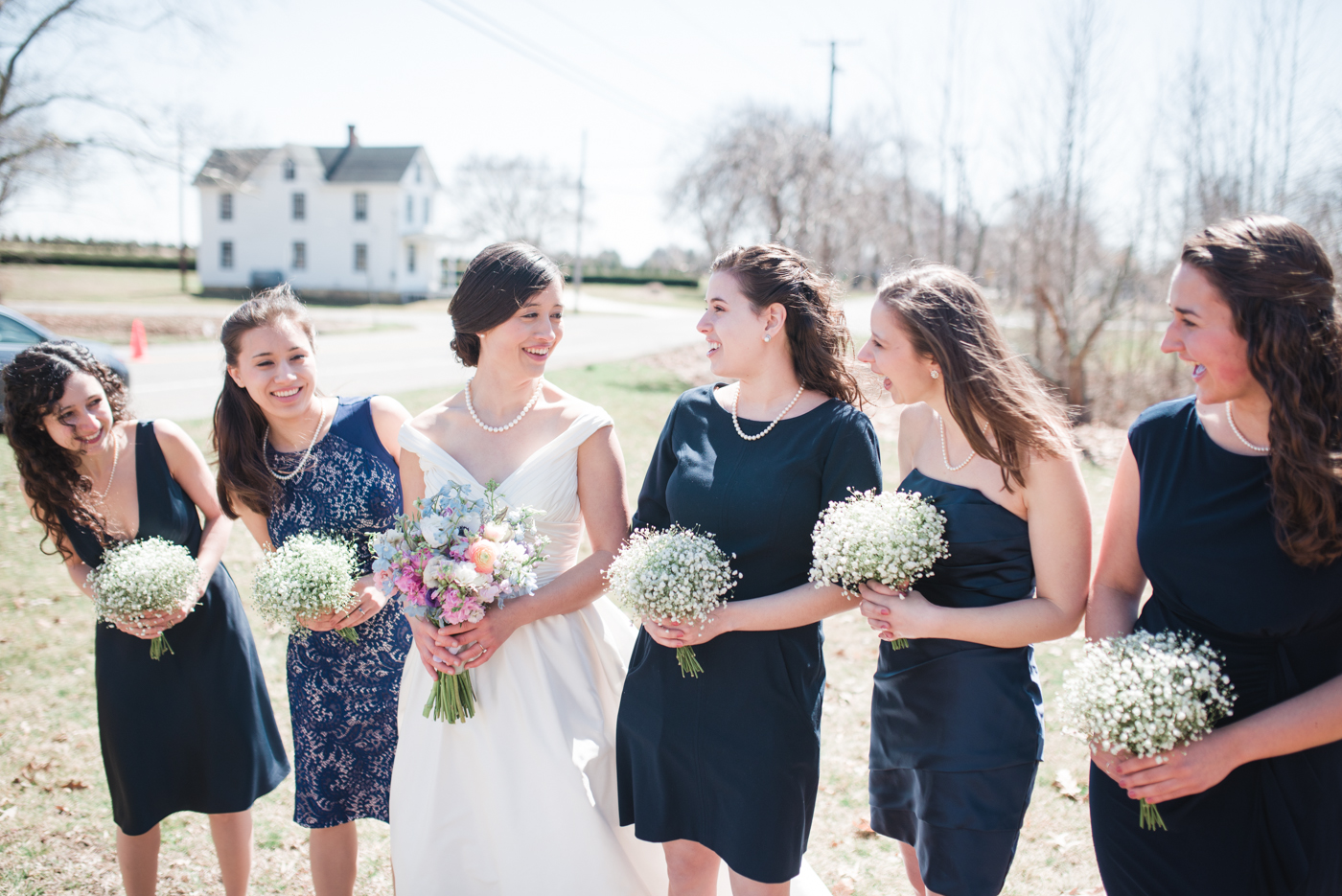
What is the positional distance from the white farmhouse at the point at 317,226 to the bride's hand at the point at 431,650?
52162 mm

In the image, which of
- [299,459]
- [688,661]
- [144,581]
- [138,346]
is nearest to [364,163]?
[138,346]

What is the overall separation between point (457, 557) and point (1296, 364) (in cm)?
255

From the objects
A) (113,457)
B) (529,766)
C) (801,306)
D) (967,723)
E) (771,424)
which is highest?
(801,306)

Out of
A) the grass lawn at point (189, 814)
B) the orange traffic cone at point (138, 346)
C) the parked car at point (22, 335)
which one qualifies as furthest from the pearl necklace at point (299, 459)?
the orange traffic cone at point (138, 346)

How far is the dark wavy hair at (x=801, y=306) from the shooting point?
3.00 m

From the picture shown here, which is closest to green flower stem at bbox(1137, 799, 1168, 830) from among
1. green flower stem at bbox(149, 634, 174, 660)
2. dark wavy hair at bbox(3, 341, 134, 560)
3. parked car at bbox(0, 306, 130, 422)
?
green flower stem at bbox(149, 634, 174, 660)

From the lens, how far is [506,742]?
321 centimetres

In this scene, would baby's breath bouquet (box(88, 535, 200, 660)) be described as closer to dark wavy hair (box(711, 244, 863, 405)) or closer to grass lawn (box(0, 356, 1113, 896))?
grass lawn (box(0, 356, 1113, 896))

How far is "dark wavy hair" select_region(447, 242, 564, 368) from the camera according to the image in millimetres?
3256

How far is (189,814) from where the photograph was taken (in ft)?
15.4

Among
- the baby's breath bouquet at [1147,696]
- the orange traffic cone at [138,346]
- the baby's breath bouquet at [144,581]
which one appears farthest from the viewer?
the orange traffic cone at [138,346]

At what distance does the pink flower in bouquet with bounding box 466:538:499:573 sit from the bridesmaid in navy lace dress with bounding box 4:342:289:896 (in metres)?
1.41

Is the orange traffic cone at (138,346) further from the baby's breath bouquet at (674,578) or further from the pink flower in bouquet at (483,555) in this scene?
the baby's breath bouquet at (674,578)

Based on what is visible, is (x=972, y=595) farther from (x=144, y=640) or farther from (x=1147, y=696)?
(x=144, y=640)
